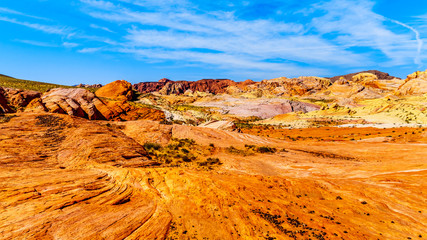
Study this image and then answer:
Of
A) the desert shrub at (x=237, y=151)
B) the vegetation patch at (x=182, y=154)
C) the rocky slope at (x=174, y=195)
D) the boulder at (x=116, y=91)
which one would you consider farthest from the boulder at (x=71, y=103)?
the boulder at (x=116, y=91)

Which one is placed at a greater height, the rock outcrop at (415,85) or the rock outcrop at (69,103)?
the rock outcrop at (415,85)

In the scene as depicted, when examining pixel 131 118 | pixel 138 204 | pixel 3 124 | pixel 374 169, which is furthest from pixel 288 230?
pixel 131 118

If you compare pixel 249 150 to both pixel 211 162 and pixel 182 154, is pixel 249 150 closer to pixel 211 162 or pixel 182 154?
pixel 211 162

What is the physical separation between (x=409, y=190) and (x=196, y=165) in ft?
48.5

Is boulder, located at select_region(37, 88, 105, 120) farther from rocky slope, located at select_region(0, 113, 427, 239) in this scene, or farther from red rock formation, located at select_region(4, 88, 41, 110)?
rocky slope, located at select_region(0, 113, 427, 239)

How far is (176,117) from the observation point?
5741 cm

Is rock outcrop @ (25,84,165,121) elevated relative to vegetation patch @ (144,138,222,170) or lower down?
elevated

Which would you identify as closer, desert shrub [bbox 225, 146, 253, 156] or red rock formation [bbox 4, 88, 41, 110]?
desert shrub [bbox 225, 146, 253, 156]

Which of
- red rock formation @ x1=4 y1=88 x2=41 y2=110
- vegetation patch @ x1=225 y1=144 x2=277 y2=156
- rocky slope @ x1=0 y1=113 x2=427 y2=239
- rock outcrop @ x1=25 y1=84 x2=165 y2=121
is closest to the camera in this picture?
rocky slope @ x1=0 y1=113 x2=427 y2=239

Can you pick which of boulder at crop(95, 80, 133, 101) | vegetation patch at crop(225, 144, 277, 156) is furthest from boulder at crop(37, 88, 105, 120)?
boulder at crop(95, 80, 133, 101)

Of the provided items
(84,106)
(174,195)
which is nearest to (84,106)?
(84,106)

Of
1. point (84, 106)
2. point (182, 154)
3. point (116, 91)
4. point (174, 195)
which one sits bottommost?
point (174, 195)

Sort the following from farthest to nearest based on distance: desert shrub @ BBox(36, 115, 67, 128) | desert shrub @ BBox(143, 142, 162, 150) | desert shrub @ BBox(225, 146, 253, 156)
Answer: desert shrub @ BBox(225, 146, 253, 156) → desert shrub @ BBox(143, 142, 162, 150) → desert shrub @ BBox(36, 115, 67, 128)

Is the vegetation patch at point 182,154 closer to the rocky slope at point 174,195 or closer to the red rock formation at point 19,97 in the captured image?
the rocky slope at point 174,195
